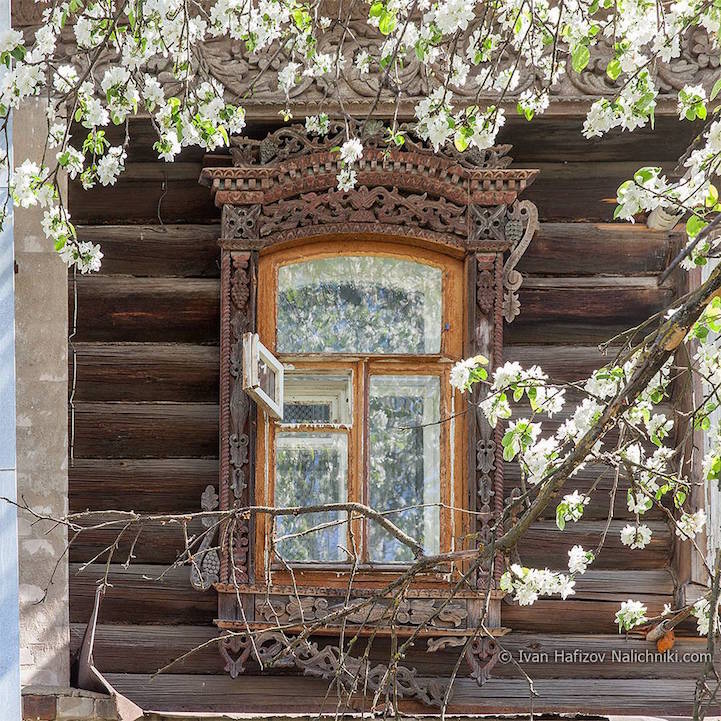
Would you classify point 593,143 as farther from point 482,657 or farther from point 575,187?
point 482,657

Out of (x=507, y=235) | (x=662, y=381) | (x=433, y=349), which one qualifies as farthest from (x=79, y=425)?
(x=662, y=381)

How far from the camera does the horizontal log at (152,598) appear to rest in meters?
4.81

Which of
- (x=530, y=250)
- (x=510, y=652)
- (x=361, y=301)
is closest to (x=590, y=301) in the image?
(x=530, y=250)

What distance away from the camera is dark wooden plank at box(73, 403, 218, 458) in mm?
4887

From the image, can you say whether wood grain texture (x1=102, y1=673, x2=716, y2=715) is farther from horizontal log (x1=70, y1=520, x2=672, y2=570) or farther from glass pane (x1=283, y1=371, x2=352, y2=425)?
glass pane (x1=283, y1=371, x2=352, y2=425)

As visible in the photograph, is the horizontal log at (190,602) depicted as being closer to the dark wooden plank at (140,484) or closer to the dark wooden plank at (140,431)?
the dark wooden plank at (140,484)

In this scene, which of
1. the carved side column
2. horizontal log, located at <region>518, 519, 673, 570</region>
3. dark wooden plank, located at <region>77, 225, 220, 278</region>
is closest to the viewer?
the carved side column

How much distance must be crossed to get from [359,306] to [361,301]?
0.07ft

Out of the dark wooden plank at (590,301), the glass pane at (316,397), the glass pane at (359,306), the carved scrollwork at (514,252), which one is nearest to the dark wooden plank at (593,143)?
the carved scrollwork at (514,252)

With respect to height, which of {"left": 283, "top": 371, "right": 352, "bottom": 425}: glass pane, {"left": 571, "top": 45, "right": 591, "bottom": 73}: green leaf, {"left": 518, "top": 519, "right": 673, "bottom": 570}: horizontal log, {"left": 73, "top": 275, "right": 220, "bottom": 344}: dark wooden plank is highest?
{"left": 571, "top": 45, "right": 591, "bottom": 73}: green leaf

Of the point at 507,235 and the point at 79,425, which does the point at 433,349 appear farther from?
the point at 79,425

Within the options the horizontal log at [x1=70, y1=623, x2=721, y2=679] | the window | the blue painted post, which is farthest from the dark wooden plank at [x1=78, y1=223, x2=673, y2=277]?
the horizontal log at [x1=70, y1=623, x2=721, y2=679]

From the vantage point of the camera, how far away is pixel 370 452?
16.0 ft

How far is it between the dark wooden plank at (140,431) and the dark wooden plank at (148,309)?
285 millimetres
